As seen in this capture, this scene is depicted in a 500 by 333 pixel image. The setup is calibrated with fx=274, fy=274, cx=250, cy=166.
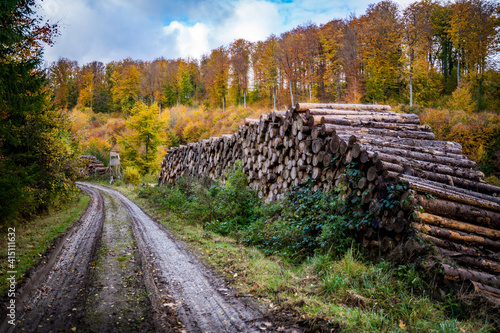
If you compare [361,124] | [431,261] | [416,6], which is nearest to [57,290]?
[431,261]

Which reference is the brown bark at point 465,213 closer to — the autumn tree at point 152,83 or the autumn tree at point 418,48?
the autumn tree at point 418,48

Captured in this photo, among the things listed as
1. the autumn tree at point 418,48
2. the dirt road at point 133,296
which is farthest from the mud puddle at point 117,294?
the autumn tree at point 418,48

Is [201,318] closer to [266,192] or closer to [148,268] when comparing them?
[148,268]

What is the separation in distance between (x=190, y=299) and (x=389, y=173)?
3777 millimetres

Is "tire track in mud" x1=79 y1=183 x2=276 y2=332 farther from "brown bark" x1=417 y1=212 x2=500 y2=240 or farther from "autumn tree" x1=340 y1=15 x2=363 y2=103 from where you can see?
"autumn tree" x1=340 y1=15 x2=363 y2=103

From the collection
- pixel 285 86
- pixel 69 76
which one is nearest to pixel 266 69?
pixel 285 86

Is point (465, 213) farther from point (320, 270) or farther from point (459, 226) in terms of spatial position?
point (320, 270)

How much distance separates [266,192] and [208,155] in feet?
18.9

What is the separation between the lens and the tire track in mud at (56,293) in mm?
3244

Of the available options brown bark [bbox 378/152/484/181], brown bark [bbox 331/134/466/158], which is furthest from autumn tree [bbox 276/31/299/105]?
brown bark [bbox 378/152/484/181]

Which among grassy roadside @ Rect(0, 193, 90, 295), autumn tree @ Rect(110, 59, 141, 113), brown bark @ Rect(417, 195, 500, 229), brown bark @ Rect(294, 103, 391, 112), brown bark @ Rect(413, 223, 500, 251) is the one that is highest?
autumn tree @ Rect(110, 59, 141, 113)

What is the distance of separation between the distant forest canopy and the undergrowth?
17.4 meters

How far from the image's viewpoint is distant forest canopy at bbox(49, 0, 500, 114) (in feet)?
86.1

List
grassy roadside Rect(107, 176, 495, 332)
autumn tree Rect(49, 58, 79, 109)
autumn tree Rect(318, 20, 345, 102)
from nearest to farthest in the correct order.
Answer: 1. grassy roadside Rect(107, 176, 495, 332)
2. autumn tree Rect(318, 20, 345, 102)
3. autumn tree Rect(49, 58, 79, 109)
